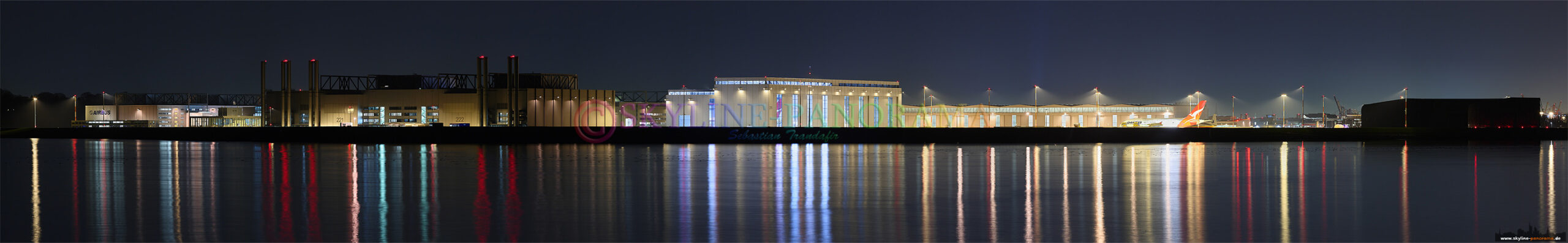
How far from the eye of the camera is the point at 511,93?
77.1 m

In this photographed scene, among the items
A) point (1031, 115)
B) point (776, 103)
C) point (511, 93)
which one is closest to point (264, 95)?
point (511, 93)

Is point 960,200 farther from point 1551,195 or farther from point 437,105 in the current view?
point 437,105

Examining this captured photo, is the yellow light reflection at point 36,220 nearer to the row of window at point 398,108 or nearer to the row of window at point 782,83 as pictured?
the row of window at point 398,108

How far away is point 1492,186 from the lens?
1844 cm

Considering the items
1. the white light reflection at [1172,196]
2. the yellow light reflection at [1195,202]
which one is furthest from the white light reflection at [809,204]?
the yellow light reflection at [1195,202]

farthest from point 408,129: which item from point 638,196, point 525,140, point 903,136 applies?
point 638,196

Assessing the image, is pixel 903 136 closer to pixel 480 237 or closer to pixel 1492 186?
pixel 1492 186

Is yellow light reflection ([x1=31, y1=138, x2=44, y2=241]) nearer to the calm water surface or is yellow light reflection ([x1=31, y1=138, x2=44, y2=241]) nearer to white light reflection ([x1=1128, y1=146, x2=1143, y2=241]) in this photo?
the calm water surface

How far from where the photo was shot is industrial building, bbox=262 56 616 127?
261ft

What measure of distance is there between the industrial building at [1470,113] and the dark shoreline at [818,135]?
249 cm

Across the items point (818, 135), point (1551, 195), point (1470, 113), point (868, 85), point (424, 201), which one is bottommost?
point (1551, 195)

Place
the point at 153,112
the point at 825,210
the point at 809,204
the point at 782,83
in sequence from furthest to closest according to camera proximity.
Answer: the point at 153,112 → the point at 782,83 → the point at 809,204 → the point at 825,210

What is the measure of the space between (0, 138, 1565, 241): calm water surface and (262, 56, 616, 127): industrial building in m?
50.4

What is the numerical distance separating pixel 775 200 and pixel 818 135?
3956cm
